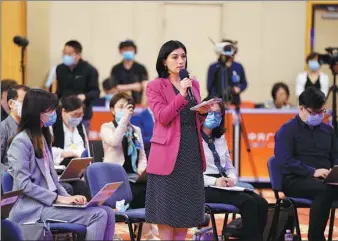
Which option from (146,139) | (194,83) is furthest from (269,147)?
(194,83)

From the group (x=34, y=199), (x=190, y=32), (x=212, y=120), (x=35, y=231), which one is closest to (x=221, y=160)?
(x=212, y=120)

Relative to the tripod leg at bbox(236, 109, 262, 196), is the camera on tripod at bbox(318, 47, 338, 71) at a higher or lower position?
higher

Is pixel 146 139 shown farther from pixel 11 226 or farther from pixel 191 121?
pixel 11 226

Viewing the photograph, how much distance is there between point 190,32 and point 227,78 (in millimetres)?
3384

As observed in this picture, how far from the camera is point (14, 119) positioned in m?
7.45

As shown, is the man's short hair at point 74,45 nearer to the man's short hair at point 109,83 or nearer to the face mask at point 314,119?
the man's short hair at point 109,83

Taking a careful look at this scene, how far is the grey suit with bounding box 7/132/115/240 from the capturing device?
5.88m

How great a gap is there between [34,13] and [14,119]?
7.17m

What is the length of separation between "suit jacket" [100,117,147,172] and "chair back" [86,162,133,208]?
0.93 m

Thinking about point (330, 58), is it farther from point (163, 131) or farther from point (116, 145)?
point (163, 131)

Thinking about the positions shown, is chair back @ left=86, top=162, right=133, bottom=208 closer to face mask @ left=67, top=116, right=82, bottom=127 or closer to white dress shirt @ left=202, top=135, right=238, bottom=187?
white dress shirt @ left=202, top=135, right=238, bottom=187

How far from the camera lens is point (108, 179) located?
22.3ft

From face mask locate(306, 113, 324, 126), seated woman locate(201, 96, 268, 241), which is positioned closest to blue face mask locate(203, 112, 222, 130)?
seated woman locate(201, 96, 268, 241)

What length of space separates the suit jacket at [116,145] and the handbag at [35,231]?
2246 millimetres
